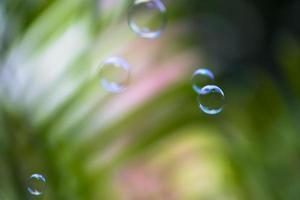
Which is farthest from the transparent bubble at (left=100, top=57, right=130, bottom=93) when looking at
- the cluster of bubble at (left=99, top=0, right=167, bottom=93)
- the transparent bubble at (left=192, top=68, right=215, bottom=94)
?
the transparent bubble at (left=192, top=68, right=215, bottom=94)

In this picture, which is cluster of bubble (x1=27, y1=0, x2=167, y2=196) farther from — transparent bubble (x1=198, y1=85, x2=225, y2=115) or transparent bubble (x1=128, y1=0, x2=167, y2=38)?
transparent bubble (x1=198, y1=85, x2=225, y2=115)

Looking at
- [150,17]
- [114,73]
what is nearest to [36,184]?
[114,73]

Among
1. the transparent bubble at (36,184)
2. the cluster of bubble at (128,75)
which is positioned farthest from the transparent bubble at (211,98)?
the transparent bubble at (36,184)

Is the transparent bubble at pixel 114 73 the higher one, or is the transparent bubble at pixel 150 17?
the transparent bubble at pixel 150 17

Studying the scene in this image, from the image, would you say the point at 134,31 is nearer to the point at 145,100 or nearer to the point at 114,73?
the point at 114,73

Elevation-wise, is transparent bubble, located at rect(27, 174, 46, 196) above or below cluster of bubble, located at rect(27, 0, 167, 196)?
below

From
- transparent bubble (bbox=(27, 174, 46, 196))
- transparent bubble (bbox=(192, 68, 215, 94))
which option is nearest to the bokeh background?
transparent bubble (bbox=(27, 174, 46, 196))

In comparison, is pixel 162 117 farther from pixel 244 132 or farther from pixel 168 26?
pixel 168 26

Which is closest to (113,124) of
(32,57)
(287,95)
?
(32,57)

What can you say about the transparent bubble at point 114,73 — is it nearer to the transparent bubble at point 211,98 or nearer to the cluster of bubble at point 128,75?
the cluster of bubble at point 128,75
